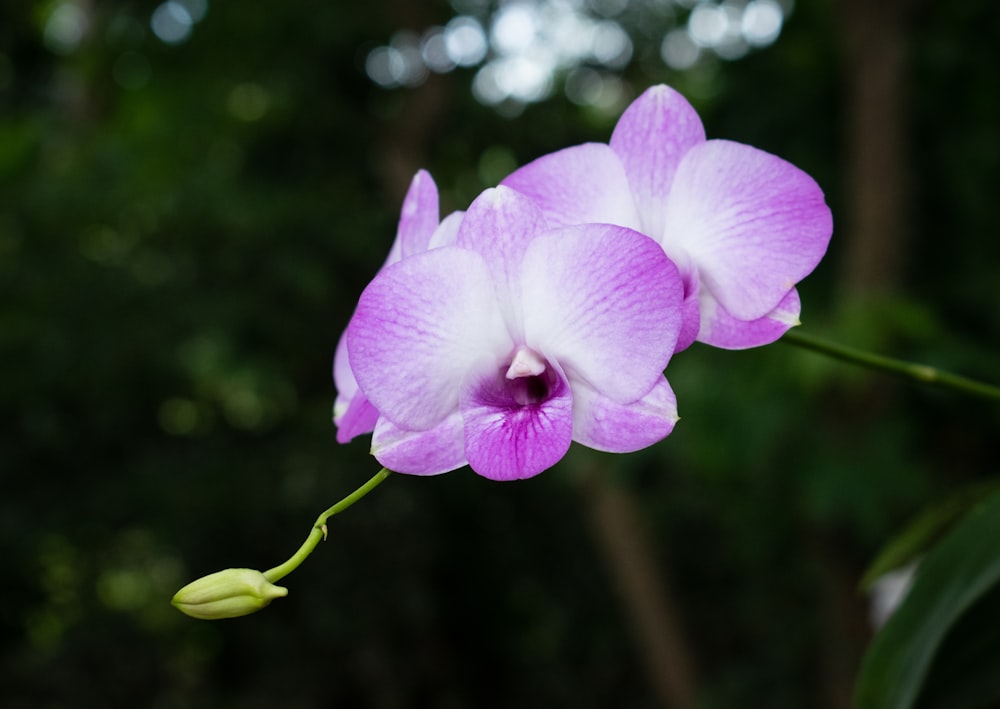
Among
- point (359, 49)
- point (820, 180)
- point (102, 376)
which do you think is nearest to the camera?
point (820, 180)

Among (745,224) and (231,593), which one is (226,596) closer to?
(231,593)

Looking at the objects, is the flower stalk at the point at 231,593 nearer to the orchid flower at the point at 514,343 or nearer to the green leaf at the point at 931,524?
the orchid flower at the point at 514,343

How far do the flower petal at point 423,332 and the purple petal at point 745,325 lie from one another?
0.27ft

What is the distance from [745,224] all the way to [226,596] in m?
0.21

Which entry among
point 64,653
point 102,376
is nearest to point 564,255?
point 102,376

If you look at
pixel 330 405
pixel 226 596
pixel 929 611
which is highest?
pixel 226 596

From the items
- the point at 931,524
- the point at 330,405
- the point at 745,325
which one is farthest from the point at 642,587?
the point at 745,325

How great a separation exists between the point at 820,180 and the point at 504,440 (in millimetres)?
1873

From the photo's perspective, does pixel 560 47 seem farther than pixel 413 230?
Yes

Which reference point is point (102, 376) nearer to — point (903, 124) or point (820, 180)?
point (820, 180)

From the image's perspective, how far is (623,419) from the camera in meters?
0.31

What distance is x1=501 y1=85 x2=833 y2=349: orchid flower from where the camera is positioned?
342 millimetres

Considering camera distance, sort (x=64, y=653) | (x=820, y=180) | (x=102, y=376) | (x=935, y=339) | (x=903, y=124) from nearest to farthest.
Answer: (x=935, y=339)
(x=903, y=124)
(x=820, y=180)
(x=102, y=376)
(x=64, y=653)

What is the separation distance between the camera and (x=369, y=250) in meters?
2.72
